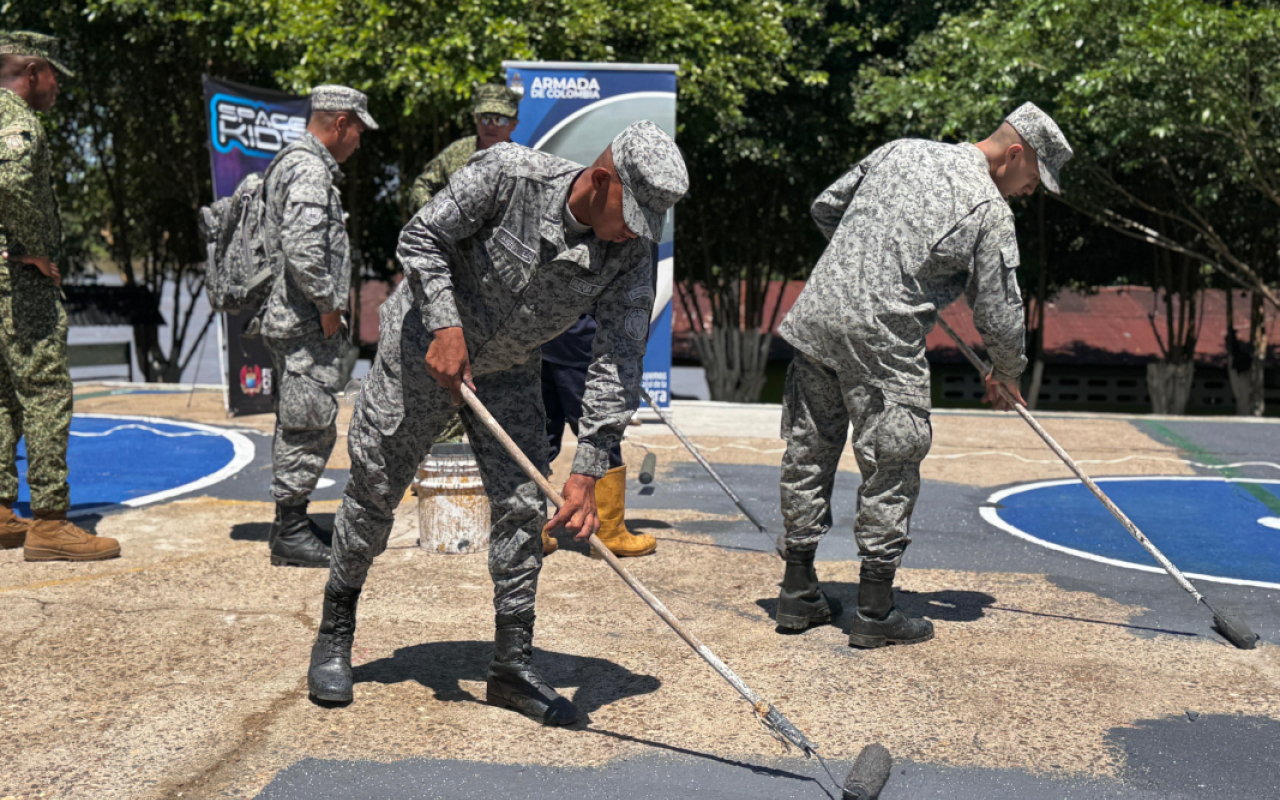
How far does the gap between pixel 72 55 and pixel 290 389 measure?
13.8 metres

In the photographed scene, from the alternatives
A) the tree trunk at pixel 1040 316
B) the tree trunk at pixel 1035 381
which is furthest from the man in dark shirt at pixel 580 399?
the tree trunk at pixel 1035 381

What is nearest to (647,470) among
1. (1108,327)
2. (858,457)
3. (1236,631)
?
(858,457)

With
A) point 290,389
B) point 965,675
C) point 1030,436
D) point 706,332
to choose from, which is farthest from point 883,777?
point 706,332

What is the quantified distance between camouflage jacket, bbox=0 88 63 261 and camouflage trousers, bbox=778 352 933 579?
3.26 metres

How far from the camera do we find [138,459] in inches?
336

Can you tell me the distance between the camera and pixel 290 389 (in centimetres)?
537

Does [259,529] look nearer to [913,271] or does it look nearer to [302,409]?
[302,409]

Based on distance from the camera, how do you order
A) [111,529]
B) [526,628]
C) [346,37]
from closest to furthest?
[526,628] < [111,529] < [346,37]

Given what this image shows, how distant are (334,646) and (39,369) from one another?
7.93 ft

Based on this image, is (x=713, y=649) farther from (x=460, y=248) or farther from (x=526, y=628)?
(x=460, y=248)

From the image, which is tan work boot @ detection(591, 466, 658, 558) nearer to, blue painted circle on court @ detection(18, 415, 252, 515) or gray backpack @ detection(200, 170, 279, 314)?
gray backpack @ detection(200, 170, 279, 314)

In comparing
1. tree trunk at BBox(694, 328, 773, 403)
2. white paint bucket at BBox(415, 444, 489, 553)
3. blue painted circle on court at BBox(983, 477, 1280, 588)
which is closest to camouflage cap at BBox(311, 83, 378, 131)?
white paint bucket at BBox(415, 444, 489, 553)

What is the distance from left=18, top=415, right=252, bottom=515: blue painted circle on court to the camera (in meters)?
7.21

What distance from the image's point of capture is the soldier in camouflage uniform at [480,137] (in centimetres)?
605
